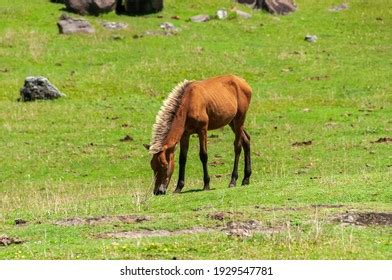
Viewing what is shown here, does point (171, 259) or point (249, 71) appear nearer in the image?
point (171, 259)

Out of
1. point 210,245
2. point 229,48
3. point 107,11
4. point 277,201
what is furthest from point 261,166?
point 107,11

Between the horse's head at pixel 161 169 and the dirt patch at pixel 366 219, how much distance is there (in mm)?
5512

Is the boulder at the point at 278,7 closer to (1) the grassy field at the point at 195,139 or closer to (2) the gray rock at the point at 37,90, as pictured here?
(1) the grassy field at the point at 195,139

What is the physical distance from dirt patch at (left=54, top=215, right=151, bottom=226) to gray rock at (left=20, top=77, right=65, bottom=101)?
19624 mm

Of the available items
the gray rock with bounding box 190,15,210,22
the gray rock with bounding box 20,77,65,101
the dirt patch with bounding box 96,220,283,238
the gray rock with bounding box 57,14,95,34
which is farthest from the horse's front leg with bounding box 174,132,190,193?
the gray rock with bounding box 190,15,210,22

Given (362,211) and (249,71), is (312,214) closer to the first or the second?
(362,211)

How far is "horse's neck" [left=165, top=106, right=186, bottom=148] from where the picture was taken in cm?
1961

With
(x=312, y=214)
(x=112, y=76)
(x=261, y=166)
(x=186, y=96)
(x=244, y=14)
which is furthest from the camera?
(x=244, y=14)

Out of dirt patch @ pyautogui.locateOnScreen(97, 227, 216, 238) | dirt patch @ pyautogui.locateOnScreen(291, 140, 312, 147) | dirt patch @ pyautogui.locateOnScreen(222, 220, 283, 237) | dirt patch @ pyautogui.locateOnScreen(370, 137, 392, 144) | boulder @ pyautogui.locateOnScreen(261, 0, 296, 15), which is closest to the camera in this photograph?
dirt patch @ pyautogui.locateOnScreen(222, 220, 283, 237)

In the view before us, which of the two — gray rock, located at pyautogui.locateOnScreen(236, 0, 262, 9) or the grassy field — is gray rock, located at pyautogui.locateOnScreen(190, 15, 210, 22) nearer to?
the grassy field

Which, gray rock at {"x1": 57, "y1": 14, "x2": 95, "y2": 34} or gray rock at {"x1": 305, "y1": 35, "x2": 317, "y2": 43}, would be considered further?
gray rock at {"x1": 305, "y1": 35, "x2": 317, "y2": 43}

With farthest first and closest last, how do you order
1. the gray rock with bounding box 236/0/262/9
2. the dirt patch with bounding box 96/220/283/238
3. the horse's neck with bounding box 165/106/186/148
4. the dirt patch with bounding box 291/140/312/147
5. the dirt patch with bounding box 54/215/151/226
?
1. the gray rock with bounding box 236/0/262/9
2. the dirt patch with bounding box 291/140/312/147
3. the horse's neck with bounding box 165/106/186/148
4. the dirt patch with bounding box 54/215/151/226
5. the dirt patch with bounding box 96/220/283/238

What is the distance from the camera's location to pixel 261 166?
1029 inches

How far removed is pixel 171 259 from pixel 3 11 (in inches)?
1548
